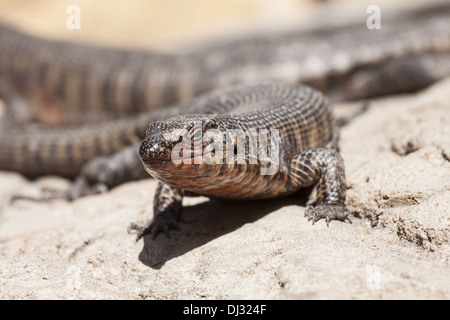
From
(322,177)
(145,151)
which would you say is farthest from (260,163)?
(145,151)

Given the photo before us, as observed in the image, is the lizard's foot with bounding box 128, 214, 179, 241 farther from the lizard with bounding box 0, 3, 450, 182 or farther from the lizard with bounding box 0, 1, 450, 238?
the lizard with bounding box 0, 3, 450, 182

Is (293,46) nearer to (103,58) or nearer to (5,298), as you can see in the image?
(103,58)

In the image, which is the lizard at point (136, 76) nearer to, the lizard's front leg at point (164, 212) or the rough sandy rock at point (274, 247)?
the lizard's front leg at point (164, 212)

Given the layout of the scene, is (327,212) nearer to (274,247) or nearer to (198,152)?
(274,247)
